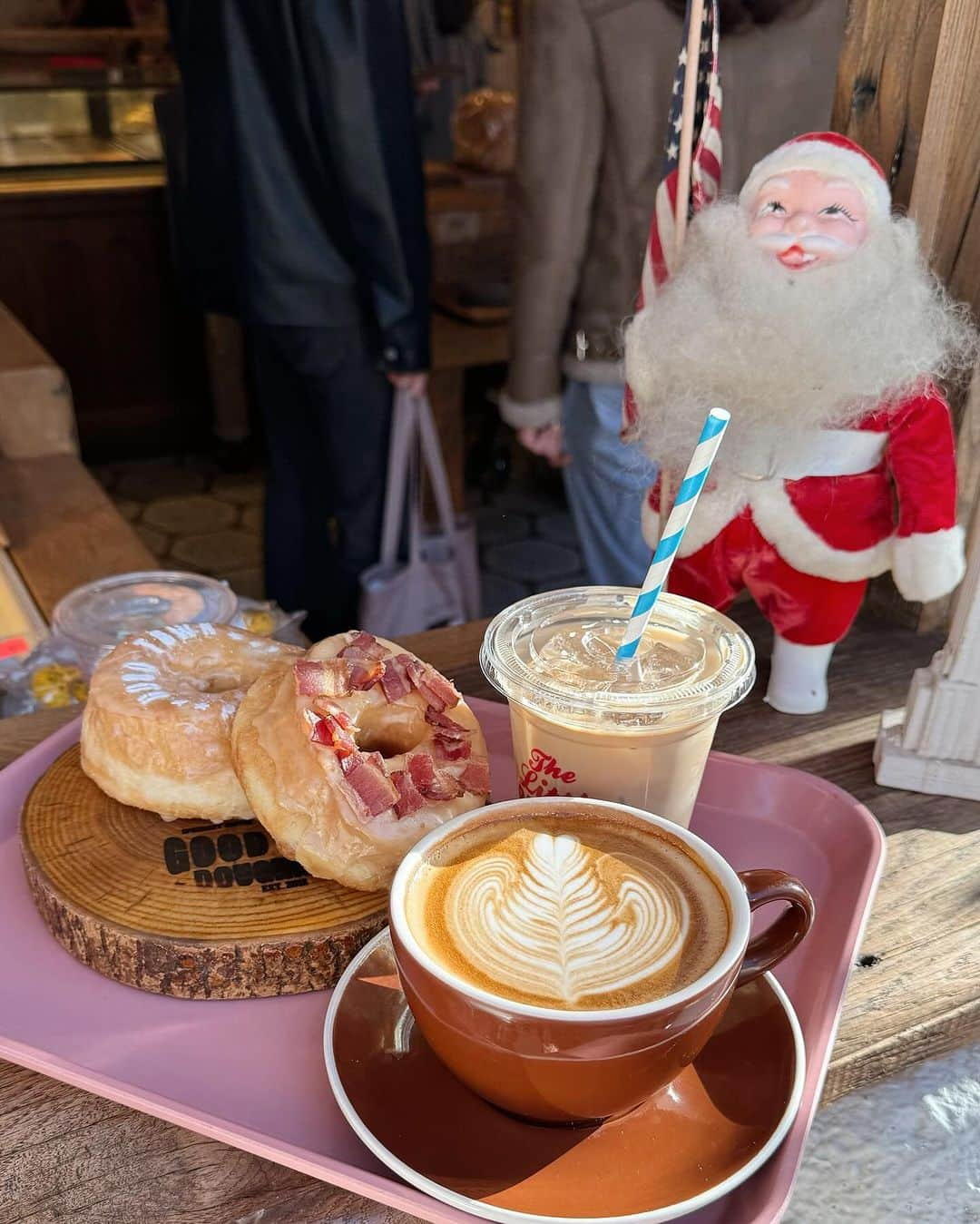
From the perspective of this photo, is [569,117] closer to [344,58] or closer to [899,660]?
[344,58]

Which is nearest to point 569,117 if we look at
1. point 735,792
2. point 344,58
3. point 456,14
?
point 344,58

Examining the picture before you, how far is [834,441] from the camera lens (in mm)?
916

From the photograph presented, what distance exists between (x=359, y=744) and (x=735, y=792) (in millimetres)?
343

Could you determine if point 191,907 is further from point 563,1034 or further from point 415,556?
point 415,556

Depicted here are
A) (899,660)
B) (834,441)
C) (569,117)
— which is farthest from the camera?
(569,117)

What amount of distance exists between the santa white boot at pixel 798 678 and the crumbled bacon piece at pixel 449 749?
0.40 metres

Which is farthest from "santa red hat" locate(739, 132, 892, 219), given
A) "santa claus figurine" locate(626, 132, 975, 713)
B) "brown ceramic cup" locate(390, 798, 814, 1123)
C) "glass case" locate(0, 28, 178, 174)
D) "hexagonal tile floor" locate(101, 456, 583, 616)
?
"glass case" locate(0, 28, 178, 174)

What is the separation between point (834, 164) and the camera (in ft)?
2.93

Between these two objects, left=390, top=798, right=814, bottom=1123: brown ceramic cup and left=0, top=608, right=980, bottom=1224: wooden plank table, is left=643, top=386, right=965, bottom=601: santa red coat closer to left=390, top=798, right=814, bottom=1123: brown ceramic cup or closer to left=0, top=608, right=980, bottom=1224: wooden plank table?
left=0, top=608, right=980, bottom=1224: wooden plank table

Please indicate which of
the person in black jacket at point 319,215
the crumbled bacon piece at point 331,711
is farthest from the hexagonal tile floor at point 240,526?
the crumbled bacon piece at point 331,711

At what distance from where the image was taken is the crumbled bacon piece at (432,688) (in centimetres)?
77

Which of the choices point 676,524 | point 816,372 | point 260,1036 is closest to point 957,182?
point 816,372

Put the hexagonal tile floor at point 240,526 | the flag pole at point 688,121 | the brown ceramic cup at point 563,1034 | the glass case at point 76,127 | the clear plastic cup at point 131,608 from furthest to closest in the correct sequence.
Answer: the glass case at point 76,127 → the hexagonal tile floor at point 240,526 → the clear plastic cup at point 131,608 → the flag pole at point 688,121 → the brown ceramic cup at point 563,1034

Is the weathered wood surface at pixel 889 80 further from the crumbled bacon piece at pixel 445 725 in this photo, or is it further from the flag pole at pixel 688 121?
the crumbled bacon piece at pixel 445 725
